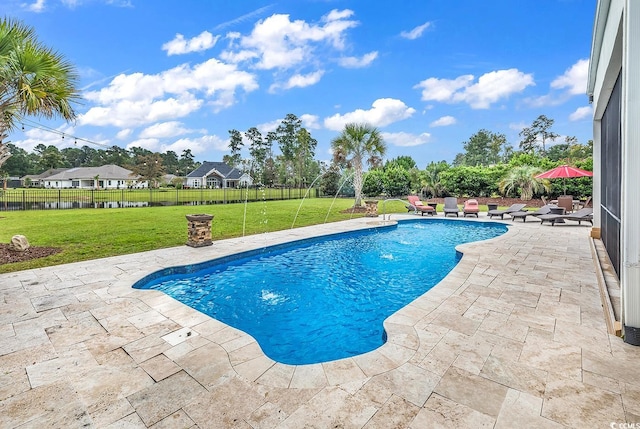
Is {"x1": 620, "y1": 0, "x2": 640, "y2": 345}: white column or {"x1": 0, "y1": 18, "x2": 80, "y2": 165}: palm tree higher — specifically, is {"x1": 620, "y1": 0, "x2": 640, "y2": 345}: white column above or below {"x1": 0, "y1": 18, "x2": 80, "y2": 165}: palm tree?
below

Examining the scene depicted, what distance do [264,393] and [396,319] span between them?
72.4 inches

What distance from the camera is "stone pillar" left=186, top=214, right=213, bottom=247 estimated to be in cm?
771

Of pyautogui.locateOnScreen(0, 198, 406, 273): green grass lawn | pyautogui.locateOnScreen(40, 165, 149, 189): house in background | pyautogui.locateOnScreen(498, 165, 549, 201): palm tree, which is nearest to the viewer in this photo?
pyautogui.locateOnScreen(0, 198, 406, 273): green grass lawn

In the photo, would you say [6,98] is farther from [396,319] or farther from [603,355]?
[603,355]

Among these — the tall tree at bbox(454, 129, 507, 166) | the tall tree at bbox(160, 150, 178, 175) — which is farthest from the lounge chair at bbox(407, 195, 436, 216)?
the tall tree at bbox(160, 150, 178, 175)

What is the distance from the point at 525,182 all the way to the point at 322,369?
65.8 feet

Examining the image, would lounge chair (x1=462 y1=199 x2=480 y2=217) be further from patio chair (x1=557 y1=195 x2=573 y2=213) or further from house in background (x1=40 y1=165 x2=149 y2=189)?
house in background (x1=40 y1=165 x2=149 y2=189)

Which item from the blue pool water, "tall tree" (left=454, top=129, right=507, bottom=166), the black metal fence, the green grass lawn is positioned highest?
"tall tree" (left=454, top=129, right=507, bottom=166)

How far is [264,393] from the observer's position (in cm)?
229

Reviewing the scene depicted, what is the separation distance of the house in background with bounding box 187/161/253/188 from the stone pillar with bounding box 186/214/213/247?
41.1 meters

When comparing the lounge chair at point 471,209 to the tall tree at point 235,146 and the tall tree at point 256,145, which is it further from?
the tall tree at point 235,146

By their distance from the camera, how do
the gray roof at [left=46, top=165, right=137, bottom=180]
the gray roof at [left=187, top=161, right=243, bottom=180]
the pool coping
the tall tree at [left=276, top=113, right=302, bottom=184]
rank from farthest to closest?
the gray roof at [left=187, top=161, right=243, bottom=180], the gray roof at [left=46, top=165, right=137, bottom=180], the tall tree at [left=276, top=113, right=302, bottom=184], the pool coping

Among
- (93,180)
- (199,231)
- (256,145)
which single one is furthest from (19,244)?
(93,180)

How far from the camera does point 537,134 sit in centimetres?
4184
